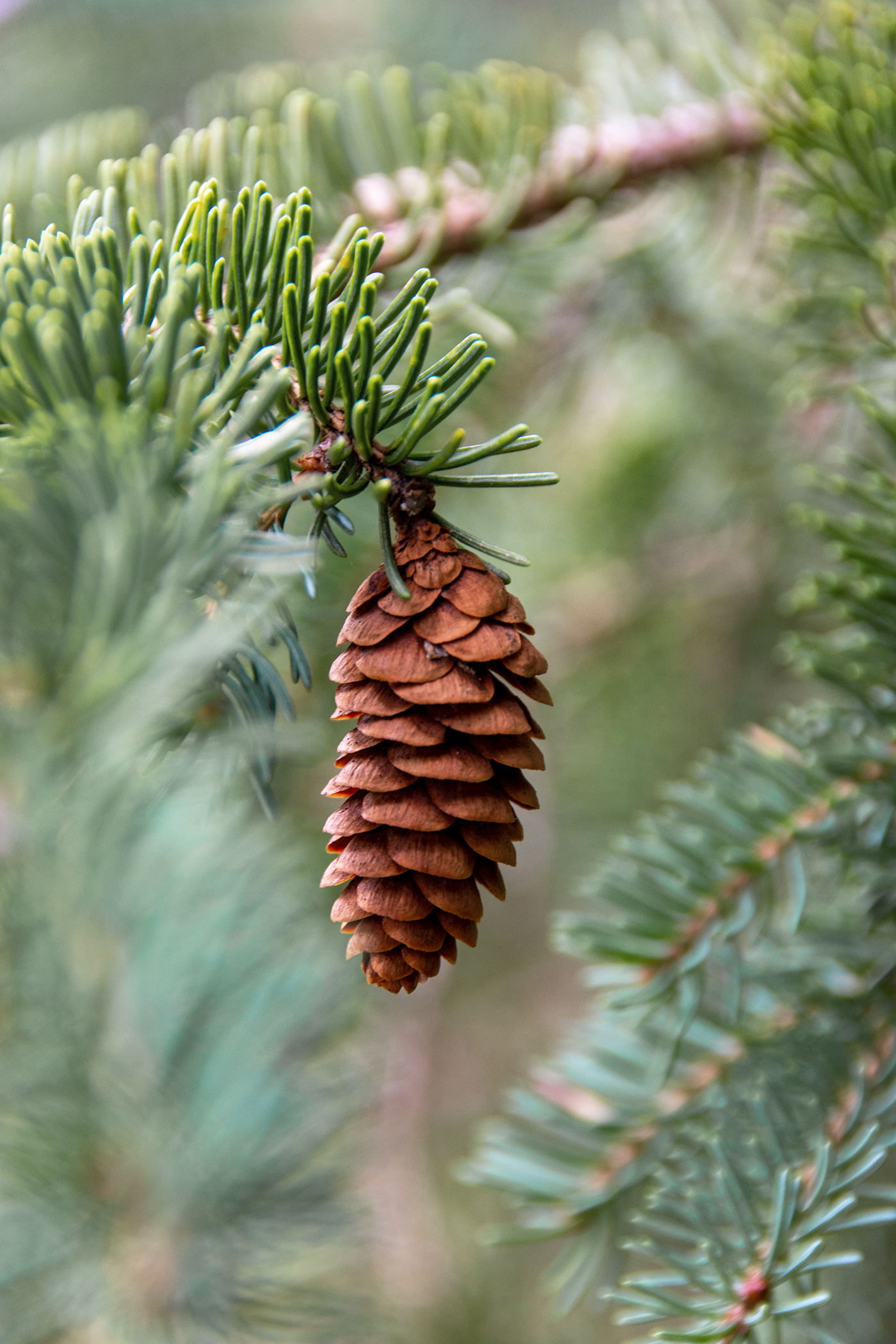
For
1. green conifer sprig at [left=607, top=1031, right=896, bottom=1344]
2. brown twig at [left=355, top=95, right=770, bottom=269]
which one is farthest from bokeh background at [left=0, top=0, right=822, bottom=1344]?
green conifer sprig at [left=607, top=1031, right=896, bottom=1344]

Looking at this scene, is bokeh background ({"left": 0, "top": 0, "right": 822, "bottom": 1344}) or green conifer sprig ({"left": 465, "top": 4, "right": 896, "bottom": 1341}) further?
bokeh background ({"left": 0, "top": 0, "right": 822, "bottom": 1344})

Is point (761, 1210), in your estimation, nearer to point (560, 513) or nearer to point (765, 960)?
point (765, 960)

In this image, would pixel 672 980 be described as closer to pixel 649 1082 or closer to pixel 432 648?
pixel 649 1082

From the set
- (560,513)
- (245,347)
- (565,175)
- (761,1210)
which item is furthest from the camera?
(560,513)

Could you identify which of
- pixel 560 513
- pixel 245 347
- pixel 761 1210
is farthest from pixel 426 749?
pixel 560 513

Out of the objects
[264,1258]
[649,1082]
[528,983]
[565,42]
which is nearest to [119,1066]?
[264,1258]

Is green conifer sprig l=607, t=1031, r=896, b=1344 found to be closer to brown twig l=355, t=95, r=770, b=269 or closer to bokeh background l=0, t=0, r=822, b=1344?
bokeh background l=0, t=0, r=822, b=1344
